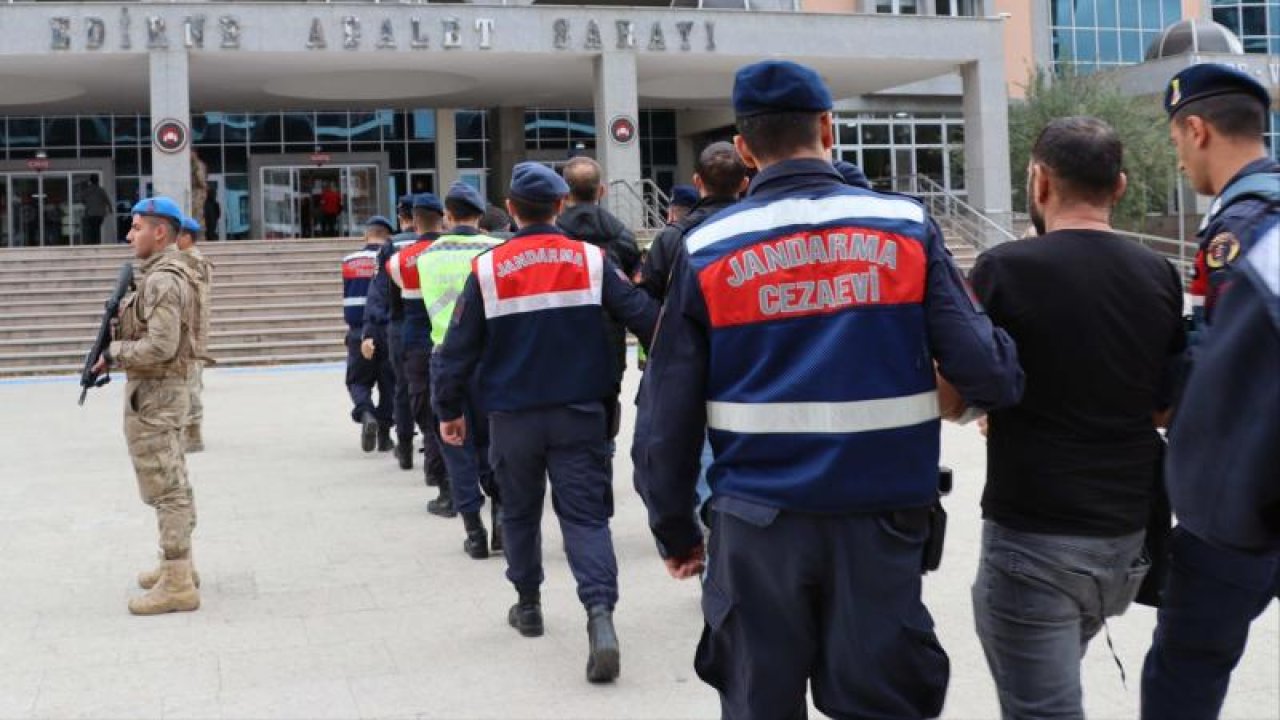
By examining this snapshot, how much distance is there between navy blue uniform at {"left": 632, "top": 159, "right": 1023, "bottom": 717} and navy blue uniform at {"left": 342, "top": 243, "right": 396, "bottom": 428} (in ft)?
25.3

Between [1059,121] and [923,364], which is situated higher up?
[1059,121]

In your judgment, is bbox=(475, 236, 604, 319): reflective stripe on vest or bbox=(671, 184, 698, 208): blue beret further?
bbox=(671, 184, 698, 208): blue beret

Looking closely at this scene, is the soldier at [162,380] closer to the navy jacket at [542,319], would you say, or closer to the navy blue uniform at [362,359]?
the navy jacket at [542,319]

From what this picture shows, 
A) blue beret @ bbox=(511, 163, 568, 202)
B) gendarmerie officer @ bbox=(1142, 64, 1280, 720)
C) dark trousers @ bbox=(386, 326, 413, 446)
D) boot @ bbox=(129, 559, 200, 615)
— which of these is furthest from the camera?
dark trousers @ bbox=(386, 326, 413, 446)

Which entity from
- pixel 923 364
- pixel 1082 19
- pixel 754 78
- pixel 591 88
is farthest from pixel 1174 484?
pixel 1082 19

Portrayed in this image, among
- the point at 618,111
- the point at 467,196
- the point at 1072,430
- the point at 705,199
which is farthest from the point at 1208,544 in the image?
the point at 618,111

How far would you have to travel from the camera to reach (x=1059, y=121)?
10.6 ft

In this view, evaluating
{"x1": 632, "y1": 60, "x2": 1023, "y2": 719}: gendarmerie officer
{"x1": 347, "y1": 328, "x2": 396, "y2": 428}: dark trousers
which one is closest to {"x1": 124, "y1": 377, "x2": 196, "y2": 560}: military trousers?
{"x1": 632, "y1": 60, "x2": 1023, "y2": 719}: gendarmerie officer

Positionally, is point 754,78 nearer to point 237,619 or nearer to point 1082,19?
point 237,619

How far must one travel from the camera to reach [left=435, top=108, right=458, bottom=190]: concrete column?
3688 cm

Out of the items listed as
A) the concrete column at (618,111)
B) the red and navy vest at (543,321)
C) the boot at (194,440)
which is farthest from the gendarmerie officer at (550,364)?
the concrete column at (618,111)

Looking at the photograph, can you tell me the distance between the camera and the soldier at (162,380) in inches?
231

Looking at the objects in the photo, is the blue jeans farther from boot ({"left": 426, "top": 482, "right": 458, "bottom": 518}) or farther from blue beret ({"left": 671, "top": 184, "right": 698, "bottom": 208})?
boot ({"left": 426, "top": 482, "right": 458, "bottom": 518})

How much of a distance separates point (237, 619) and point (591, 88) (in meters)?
27.8
